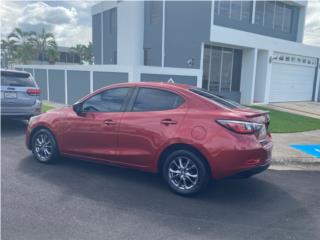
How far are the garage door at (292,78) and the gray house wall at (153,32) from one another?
23.3 feet

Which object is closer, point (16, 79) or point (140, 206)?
point (140, 206)

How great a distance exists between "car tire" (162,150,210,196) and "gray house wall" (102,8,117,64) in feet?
69.9

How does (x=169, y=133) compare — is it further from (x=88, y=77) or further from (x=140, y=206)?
(x=88, y=77)

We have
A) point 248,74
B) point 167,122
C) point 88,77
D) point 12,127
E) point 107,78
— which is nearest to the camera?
point 167,122

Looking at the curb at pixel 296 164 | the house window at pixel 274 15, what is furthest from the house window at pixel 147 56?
the curb at pixel 296 164

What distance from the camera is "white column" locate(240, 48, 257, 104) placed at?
58.3ft

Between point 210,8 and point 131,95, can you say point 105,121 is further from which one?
point 210,8

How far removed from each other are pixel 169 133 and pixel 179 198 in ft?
3.09

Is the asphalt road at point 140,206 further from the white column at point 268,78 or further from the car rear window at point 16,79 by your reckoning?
the white column at point 268,78

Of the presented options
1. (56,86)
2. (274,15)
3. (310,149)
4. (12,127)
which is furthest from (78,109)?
(274,15)

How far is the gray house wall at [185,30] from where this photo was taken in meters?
16.2

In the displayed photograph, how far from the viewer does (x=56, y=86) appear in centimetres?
1633

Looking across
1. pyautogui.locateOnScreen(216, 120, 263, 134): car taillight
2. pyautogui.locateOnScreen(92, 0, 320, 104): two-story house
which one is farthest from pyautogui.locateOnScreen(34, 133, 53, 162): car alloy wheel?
pyautogui.locateOnScreen(92, 0, 320, 104): two-story house

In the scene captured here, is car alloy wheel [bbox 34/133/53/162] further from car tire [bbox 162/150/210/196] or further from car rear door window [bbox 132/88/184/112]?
car tire [bbox 162/150/210/196]
